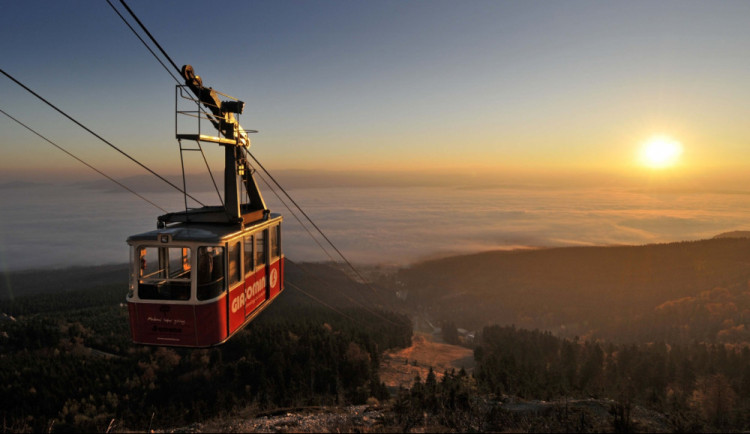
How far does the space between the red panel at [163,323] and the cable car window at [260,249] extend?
3.43 metres

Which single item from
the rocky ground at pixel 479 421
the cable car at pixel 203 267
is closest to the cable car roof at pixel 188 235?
the cable car at pixel 203 267

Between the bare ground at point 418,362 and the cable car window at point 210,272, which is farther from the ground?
the cable car window at point 210,272

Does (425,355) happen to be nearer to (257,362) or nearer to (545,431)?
(257,362)

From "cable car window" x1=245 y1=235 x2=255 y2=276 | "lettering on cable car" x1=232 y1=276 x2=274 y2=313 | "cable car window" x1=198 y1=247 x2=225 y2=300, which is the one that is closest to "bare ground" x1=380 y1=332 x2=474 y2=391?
"lettering on cable car" x1=232 y1=276 x2=274 y2=313

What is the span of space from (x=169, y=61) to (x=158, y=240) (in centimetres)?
537

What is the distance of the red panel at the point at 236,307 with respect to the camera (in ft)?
39.5

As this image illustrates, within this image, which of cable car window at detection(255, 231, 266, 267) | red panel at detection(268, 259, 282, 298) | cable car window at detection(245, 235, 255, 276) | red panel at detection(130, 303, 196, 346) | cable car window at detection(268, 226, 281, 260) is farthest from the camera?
cable car window at detection(268, 226, 281, 260)

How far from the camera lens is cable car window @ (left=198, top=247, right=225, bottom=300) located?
37.5 ft

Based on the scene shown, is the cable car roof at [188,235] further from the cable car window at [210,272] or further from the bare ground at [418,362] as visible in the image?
the bare ground at [418,362]

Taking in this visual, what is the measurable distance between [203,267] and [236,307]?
170cm

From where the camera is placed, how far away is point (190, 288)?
1148 cm

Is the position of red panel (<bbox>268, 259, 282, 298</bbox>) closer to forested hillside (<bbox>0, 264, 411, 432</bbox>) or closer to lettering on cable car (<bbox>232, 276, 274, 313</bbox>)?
lettering on cable car (<bbox>232, 276, 274, 313</bbox>)

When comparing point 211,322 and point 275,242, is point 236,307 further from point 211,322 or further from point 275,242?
point 275,242

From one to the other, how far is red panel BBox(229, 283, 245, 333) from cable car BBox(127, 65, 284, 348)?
0.03 metres
